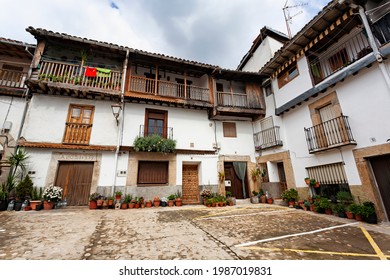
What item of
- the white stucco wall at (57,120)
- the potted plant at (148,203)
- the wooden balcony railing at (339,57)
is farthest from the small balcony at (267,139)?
the white stucco wall at (57,120)

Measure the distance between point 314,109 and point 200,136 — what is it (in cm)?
624

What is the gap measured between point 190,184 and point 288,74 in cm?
875

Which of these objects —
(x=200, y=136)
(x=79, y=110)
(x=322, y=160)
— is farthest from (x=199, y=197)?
(x=79, y=110)

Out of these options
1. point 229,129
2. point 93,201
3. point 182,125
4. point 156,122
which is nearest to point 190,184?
point 182,125

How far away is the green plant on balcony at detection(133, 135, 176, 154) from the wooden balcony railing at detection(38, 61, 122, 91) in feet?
10.5

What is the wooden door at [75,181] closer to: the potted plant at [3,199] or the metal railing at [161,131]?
the potted plant at [3,199]

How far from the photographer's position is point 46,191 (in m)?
7.27

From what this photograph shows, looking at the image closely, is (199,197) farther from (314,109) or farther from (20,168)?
(20,168)

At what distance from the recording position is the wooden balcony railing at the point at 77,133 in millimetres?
8430

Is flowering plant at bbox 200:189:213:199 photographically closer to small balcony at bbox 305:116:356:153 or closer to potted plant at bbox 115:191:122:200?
potted plant at bbox 115:191:122:200

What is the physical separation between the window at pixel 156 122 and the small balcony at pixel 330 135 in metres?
7.70

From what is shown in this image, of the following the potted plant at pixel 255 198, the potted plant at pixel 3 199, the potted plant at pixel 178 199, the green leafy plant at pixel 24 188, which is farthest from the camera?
the potted plant at pixel 255 198

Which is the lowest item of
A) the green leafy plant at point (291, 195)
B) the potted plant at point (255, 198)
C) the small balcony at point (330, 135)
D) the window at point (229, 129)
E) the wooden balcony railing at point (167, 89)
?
the potted plant at point (255, 198)

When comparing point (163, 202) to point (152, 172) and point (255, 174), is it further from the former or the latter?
point (255, 174)
